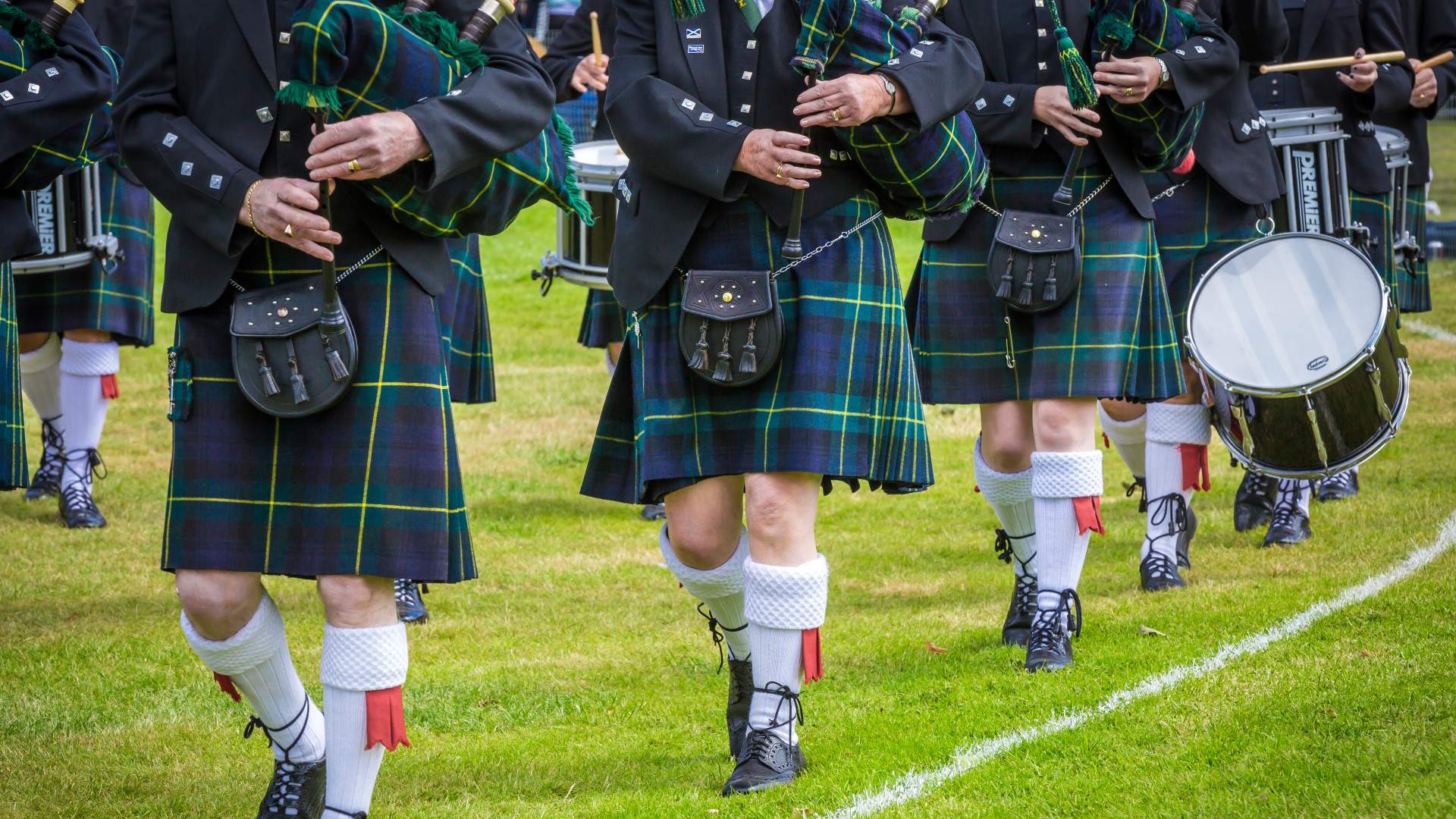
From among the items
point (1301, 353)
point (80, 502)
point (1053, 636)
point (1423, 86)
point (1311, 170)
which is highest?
point (1423, 86)

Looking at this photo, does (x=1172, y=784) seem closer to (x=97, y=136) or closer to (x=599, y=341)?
(x=97, y=136)

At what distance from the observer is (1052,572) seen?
438cm

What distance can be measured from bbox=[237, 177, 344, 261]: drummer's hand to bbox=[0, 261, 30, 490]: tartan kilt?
1682mm

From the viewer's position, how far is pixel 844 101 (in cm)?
320

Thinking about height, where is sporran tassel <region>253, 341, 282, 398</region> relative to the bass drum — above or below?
above

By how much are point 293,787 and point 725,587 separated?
938 millimetres

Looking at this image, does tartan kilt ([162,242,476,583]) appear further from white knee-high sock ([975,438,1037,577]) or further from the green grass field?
white knee-high sock ([975,438,1037,577])

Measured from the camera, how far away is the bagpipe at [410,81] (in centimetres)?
Result: 289

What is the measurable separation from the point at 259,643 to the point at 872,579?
9.17 feet

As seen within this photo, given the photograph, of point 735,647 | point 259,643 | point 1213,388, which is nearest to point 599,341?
point 1213,388

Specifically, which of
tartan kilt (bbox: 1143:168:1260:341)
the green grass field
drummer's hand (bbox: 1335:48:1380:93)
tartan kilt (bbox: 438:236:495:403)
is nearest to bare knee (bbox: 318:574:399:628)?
the green grass field

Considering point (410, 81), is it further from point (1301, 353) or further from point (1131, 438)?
point (1131, 438)

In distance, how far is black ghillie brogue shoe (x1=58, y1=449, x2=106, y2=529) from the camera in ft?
21.3

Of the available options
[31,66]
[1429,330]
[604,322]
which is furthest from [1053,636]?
[1429,330]
